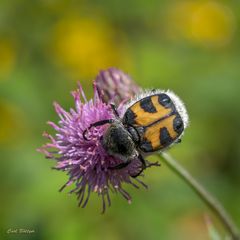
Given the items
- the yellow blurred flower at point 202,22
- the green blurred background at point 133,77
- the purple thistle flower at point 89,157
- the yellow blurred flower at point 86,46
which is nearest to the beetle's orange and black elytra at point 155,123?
the purple thistle flower at point 89,157

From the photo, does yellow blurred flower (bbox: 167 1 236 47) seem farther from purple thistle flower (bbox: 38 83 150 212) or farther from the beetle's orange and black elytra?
the beetle's orange and black elytra

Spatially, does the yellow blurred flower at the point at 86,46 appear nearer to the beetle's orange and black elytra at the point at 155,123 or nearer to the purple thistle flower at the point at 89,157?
the purple thistle flower at the point at 89,157

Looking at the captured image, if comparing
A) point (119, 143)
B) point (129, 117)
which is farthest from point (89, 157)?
point (129, 117)

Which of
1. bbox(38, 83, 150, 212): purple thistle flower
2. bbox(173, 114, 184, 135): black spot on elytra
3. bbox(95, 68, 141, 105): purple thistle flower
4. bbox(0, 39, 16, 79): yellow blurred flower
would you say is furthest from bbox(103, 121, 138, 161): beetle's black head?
bbox(0, 39, 16, 79): yellow blurred flower

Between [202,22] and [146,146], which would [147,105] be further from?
[202,22]

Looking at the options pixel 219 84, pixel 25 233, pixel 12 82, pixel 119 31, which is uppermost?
pixel 119 31

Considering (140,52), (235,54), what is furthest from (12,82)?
(235,54)

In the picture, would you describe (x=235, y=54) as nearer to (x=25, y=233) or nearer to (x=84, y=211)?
(x=84, y=211)
